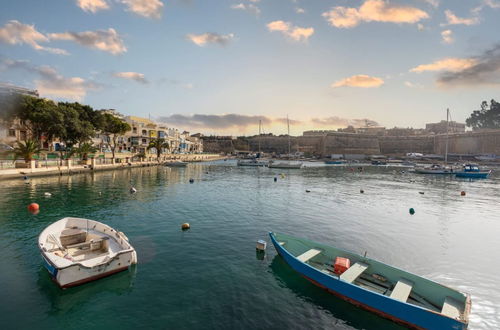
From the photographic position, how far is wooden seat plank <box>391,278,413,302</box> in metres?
10.5

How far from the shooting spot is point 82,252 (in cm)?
1430

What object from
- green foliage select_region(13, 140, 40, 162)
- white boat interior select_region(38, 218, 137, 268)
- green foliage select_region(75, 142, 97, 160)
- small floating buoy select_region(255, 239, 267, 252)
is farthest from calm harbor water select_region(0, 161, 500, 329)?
green foliage select_region(75, 142, 97, 160)

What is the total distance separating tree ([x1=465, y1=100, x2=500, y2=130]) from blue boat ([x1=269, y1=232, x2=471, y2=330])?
204 m

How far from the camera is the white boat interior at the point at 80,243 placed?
12.9 metres

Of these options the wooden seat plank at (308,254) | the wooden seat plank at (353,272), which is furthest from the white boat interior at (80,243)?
the wooden seat plank at (353,272)

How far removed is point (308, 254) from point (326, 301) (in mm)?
2866

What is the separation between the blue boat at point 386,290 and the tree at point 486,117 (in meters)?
204

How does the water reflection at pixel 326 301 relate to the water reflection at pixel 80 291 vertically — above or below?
below

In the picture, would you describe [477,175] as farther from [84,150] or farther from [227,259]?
[84,150]

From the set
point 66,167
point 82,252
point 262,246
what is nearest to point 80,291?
point 82,252

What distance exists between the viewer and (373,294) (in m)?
10.4

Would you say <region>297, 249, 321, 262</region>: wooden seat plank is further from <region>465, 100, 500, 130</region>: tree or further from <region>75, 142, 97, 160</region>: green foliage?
<region>465, 100, 500, 130</region>: tree

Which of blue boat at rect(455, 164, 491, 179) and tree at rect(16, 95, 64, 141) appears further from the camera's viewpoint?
blue boat at rect(455, 164, 491, 179)

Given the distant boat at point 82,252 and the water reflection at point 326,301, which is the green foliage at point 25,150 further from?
the water reflection at point 326,301
